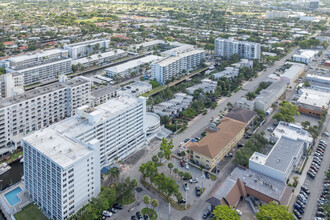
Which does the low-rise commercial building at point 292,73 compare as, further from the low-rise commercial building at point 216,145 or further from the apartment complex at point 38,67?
the apartment complex at point 38,67

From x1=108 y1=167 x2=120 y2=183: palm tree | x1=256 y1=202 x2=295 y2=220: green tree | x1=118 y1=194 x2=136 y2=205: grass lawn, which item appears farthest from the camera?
x1=108 y1=167 x2=120 y2=183: palm tree

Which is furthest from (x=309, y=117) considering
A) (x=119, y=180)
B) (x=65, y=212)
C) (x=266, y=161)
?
(x=65, y=212)

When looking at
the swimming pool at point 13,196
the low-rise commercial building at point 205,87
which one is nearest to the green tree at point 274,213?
the swimming pool at point 13,196

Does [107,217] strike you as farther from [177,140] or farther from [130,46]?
[130,46]

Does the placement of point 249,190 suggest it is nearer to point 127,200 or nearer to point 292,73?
point 127,200

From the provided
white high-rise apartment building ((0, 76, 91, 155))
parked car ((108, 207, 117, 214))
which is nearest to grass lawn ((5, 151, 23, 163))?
white high-rise apartment building ((0, 76, 91, 155))

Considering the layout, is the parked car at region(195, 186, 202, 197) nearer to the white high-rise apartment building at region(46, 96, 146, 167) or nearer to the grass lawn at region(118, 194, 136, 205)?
the grass lawn at region(118, 194, 136, 205)
